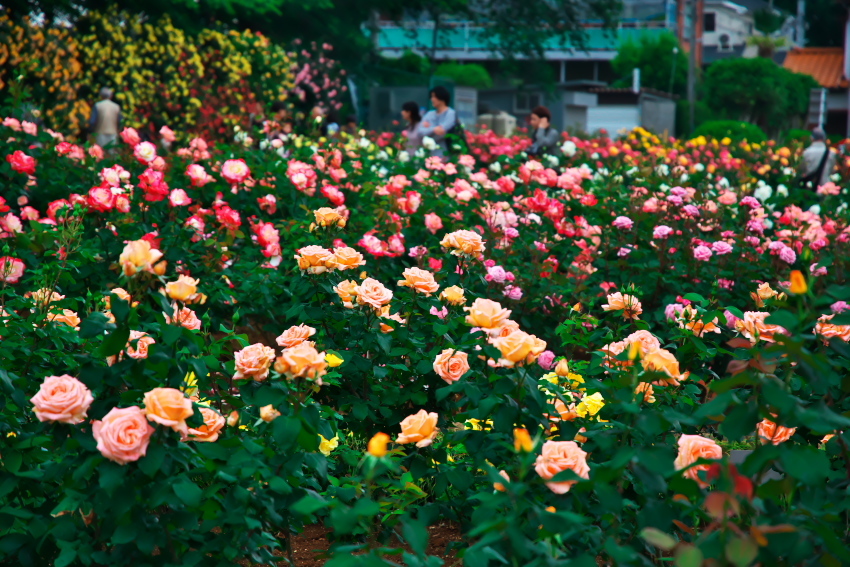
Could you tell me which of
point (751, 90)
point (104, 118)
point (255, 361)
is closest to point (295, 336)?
point (255, 361)

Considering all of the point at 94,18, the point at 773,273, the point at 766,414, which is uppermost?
the point at 94,18

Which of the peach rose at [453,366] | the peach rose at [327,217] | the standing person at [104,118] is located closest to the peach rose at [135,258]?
the peach rose at [453,366]

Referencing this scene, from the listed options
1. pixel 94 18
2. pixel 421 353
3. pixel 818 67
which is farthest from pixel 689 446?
pixel 818 67

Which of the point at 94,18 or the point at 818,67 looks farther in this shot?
the point at 818,67

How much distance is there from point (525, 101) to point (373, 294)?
31139mm

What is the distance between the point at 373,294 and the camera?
102 inches

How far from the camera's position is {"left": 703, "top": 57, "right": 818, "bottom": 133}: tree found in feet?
97.2

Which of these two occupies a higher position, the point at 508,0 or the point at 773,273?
the point at 508,0

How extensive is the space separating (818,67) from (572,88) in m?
16.1

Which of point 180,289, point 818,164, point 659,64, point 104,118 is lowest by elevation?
point 818,164

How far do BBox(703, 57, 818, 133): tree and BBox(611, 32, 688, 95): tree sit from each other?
8.32 feet

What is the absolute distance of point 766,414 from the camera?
154cm

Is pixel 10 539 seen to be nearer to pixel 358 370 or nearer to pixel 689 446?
pixel 358 370

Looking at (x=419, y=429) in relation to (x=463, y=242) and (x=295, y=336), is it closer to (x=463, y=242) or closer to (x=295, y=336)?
(x=295, y=336)
